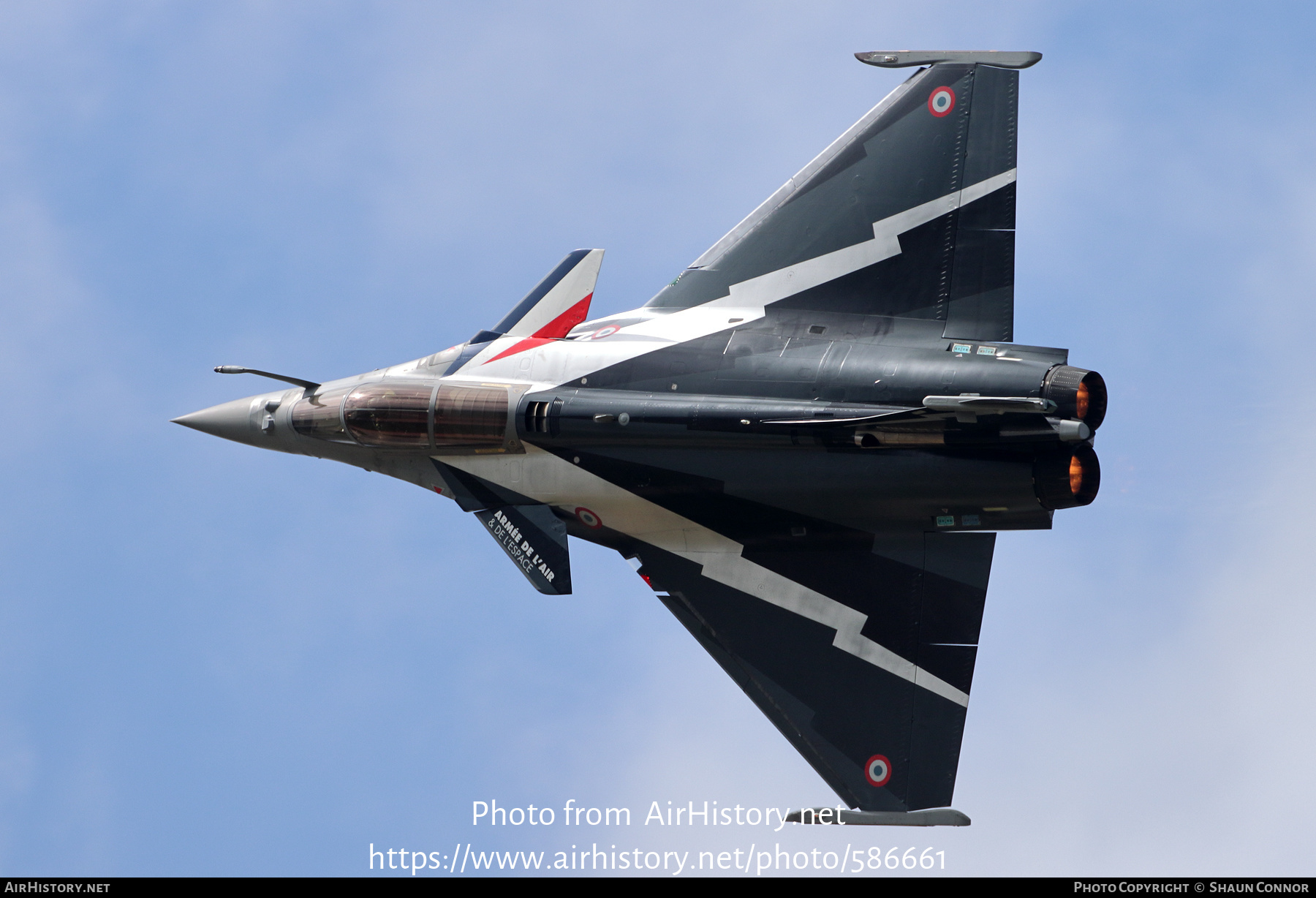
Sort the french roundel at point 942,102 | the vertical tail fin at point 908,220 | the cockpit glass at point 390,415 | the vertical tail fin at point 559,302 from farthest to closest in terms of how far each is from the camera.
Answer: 1. the vertical tail fin at point 559,302
2. the cockpit glass at point 390,415
3. the french roundel at point 942,102
4. the vertical tail fin at point 908,220

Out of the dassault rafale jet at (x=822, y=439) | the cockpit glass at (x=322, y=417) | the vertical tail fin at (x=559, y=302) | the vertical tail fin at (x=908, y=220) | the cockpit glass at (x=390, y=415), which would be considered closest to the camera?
the dassault rafale jet at (x=822, y=439)

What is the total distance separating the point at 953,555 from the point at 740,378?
340 centimetres

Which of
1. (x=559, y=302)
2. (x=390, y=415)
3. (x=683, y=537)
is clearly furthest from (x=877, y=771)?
(x=390, y=415)

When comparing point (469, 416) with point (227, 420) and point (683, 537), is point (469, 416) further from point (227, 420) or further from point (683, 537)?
point (227, 420)

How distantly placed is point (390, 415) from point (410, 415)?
286 millimetres

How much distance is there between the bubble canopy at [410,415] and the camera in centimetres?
2031

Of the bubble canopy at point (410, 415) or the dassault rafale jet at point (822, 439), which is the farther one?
the bubble canopy at point (410, 415)

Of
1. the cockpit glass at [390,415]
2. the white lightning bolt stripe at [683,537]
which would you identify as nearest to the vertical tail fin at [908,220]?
the white lightning bolt stripe at [683,537]

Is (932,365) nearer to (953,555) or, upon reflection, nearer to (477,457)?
(953,555)

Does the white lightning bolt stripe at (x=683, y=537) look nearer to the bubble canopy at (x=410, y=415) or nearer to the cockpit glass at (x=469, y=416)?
the cockpit glass at (x=469, y=416)

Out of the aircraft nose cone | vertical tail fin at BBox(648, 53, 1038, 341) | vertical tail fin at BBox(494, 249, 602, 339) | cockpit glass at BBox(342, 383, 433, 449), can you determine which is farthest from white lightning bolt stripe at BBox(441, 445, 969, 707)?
the aircraft nose cone

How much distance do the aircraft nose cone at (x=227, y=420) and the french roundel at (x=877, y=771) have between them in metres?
9.62

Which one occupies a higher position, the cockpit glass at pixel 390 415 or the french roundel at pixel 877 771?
the cockpit glass at pixel 390 415

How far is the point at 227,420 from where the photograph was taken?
72.7 ft
